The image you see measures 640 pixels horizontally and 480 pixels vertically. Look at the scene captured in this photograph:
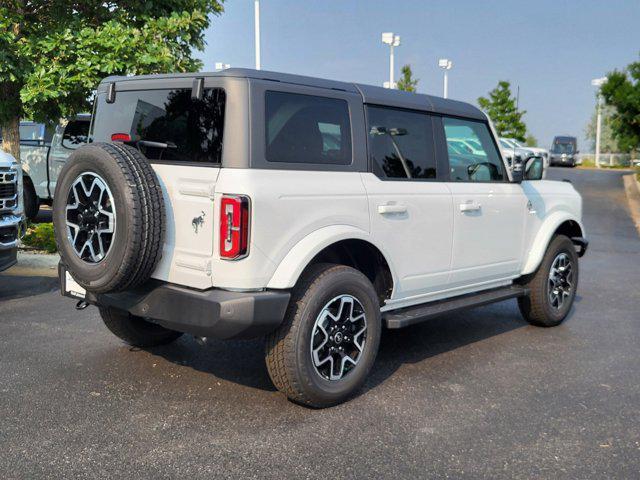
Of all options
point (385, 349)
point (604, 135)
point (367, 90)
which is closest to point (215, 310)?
point (367, 90)

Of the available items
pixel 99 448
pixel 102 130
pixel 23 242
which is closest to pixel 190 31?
pixel 23 242

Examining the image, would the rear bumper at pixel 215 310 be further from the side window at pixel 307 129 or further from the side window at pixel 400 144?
the side window at pixel 400 144

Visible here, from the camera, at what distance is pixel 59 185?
4332 millimetres

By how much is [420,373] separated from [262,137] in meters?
2.12

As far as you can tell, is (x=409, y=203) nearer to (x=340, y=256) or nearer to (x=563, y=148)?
(x=340, y=256)

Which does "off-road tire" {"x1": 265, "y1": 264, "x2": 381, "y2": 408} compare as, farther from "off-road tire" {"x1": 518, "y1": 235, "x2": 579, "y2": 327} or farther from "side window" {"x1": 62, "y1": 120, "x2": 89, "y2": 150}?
"side window" {"x1": 62, "y1": 120, "x2": 89, "y2": 150}

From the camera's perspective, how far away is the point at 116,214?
3.89 meters

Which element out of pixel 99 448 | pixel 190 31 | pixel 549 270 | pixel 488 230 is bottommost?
pixel 99 448

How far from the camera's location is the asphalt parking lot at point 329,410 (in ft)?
11.6

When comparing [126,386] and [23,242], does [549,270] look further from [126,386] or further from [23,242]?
[23,242]

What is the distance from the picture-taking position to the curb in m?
18.1

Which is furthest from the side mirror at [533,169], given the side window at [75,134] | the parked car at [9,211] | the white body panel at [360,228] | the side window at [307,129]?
the side window at [75,134]

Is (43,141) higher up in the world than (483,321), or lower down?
higher up

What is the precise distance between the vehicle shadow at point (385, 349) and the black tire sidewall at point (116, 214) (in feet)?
4.05
